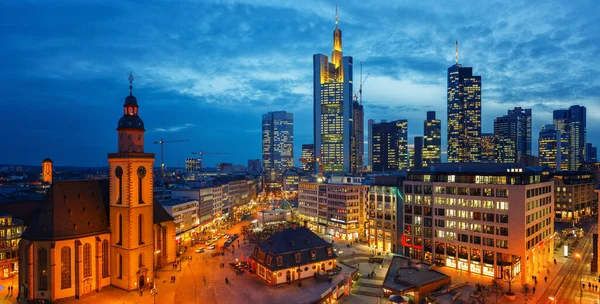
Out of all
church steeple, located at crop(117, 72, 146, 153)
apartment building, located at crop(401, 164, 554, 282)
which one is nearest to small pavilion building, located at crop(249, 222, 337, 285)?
apartment building, located at crop(401, 164, 554, 282)

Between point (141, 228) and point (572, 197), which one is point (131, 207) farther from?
point (572, 197)

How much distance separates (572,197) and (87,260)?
155426 mm

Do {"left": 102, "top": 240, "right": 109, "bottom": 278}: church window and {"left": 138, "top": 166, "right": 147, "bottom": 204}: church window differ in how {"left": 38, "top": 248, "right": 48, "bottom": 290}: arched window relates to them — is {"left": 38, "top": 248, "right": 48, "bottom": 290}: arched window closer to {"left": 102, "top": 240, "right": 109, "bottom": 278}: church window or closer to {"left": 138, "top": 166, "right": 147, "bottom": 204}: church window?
{"left": 102, "top": 240, "right": 109, "bottom": 278}: church window

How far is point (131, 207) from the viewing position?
53719 mm

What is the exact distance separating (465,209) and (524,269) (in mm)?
13677

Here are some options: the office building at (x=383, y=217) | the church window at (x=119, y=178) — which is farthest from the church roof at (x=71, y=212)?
the office building at (x=383, y=217)

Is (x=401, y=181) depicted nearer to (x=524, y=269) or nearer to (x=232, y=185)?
(x=524, y=269)

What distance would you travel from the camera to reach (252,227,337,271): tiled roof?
191ft

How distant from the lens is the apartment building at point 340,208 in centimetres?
9906

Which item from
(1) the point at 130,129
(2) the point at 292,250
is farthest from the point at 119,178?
(2) the point at 292,250

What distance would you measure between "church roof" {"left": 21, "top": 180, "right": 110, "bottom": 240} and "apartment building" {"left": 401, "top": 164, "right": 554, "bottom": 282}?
60650 millimetres

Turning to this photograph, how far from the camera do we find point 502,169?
7181cm

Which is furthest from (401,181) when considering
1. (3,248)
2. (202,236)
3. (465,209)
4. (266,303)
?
(3,248)

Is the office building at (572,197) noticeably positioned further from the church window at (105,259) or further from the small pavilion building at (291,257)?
the church window at (105,259)
